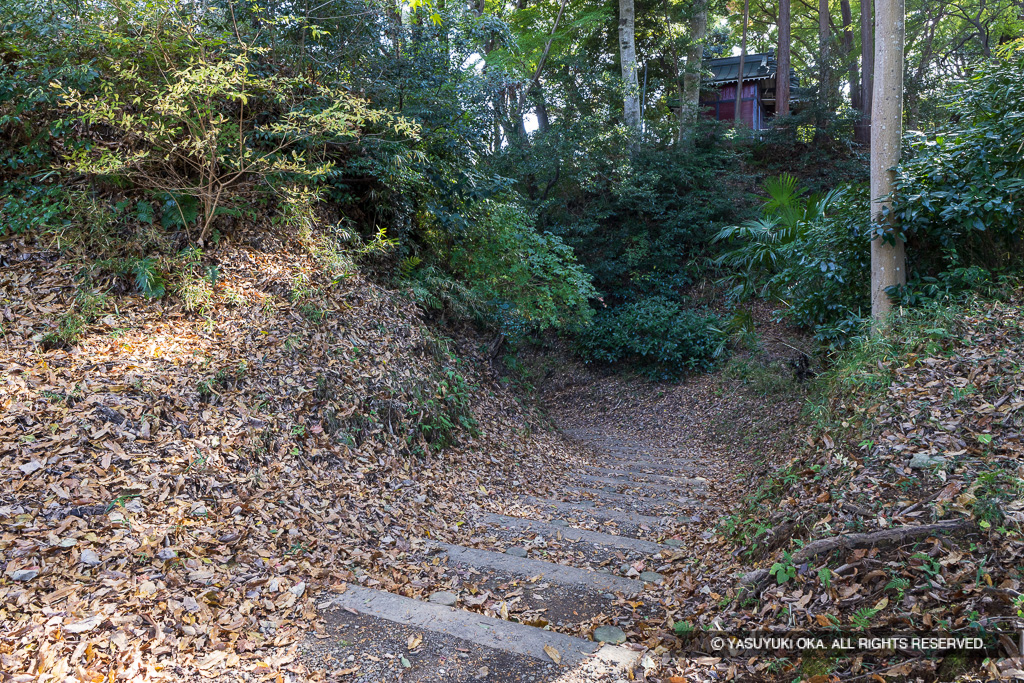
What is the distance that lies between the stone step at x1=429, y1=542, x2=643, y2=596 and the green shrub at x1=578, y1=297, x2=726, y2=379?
29.8ft

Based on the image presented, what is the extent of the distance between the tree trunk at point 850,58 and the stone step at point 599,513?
1618 cm

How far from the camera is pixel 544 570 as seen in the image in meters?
3.78

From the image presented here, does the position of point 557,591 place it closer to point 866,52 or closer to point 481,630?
point 481,630

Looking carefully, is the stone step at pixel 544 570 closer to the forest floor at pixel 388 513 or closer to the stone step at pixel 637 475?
the forest floor at pixel 388 513

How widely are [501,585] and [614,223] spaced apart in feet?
39.8

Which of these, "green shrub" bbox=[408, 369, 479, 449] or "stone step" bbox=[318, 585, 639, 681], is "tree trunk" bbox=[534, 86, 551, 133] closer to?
"green shrub" bbox=[408, 369, 479, 449]

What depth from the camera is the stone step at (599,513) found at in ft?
16.0

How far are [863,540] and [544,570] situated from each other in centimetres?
175

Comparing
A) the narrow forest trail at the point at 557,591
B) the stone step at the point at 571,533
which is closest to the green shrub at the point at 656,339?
the narrow forest trail at the point at 557,591

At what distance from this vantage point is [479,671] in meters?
2.71

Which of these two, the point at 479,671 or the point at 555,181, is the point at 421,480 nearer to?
the point at 479,671

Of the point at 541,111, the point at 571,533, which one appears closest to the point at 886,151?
the point at 571,533

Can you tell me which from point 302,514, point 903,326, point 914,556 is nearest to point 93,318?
point 302,514

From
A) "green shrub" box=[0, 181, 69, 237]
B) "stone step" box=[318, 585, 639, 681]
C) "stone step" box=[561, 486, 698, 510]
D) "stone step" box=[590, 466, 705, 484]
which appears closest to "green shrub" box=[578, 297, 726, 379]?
"stone step" box=[590, 466, 705, 484]
